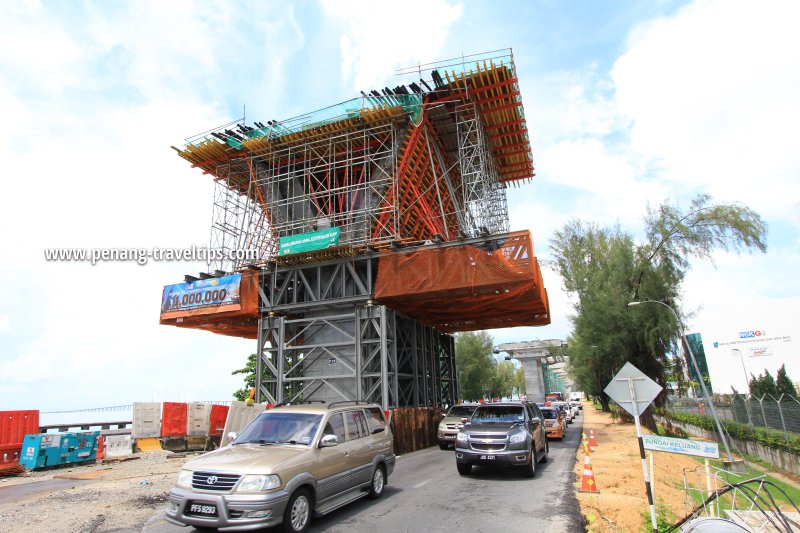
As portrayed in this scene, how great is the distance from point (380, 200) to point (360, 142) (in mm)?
3847

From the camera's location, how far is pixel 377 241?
21797 mm

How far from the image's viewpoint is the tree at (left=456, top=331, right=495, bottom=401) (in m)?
59.1

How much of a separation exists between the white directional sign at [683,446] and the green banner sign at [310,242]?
15.4m

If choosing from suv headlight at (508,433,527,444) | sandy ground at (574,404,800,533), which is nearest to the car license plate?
sandy ground at (574,404,800,533)

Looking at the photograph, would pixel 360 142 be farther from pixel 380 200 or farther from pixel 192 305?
pixel 192 305

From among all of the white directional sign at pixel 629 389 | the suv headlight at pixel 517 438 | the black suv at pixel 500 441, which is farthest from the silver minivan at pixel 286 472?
the white directional sign at pixel 629 389

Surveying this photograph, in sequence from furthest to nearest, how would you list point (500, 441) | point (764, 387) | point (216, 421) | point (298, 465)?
point (764, 387) → point (216, 421) → point (500, 441) → point (298, 465)

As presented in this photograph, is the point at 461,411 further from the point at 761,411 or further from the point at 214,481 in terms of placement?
the point at 214,481

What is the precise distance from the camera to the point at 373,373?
2073 centimetres

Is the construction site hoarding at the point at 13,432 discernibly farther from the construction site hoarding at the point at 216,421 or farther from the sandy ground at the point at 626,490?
the sandy ground at the point at 626,490

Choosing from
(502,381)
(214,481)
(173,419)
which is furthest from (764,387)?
(502,381)

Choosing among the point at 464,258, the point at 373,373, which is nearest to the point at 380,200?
the point at 464,258

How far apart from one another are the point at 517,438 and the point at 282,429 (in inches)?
241

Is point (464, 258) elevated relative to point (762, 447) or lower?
elevated
